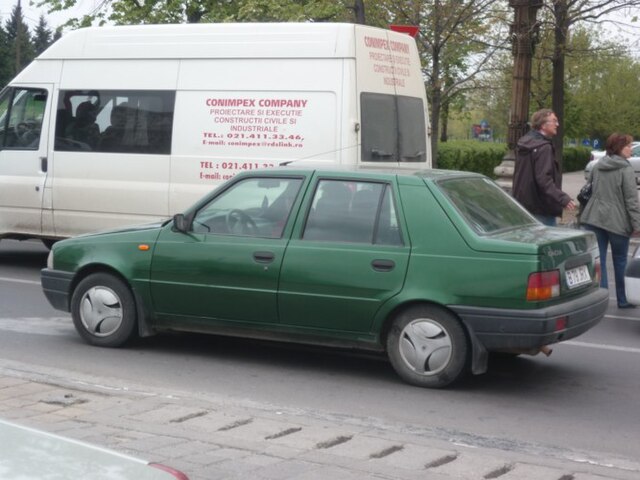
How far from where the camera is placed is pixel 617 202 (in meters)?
11.3

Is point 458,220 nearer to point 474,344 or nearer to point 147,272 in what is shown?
point 474,344

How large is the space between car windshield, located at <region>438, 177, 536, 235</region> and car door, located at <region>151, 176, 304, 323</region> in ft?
3.68

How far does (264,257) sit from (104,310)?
1.53m

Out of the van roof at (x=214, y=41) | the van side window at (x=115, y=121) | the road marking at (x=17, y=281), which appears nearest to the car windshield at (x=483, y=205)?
the van roof at (x=214, y=41)

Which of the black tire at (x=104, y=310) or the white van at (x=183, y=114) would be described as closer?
the black tire at (x=104, y=310)

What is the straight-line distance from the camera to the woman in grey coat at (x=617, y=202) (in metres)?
11.2

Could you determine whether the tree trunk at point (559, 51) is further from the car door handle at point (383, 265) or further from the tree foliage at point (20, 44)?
the tree foliage at point (20, 44)

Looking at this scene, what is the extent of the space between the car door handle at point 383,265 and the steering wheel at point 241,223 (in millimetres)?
1003

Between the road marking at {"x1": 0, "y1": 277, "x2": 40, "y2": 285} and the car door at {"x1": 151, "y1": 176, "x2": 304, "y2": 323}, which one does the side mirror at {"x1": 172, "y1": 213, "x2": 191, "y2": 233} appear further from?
the road marking at {"x1": 0, "y1": 277, "x2": 40, "y2": 285}

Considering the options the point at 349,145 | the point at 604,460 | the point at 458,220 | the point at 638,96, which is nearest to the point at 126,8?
the point at 349,145

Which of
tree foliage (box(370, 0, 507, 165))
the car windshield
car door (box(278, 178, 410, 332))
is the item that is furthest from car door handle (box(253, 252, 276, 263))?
tree foliage (box(370, 0, 507, 165))

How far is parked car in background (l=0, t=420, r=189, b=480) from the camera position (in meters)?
2.71

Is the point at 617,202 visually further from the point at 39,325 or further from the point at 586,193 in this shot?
the point at 39,325

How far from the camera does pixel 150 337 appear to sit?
9.22 m
